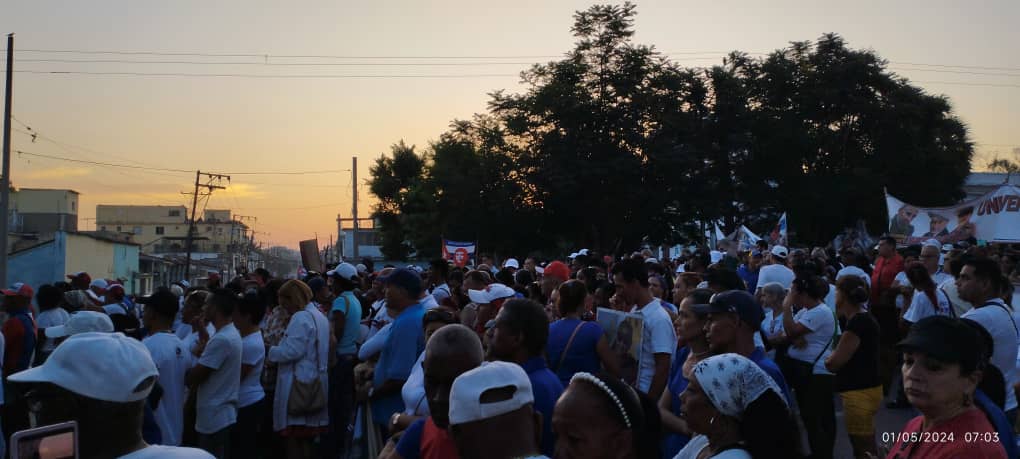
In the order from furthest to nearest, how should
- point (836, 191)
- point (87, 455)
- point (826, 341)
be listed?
1. point (836, 191)
2. point (826, 341)
3. point (87, 455)

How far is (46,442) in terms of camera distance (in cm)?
238

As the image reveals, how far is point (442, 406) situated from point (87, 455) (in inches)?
51.4

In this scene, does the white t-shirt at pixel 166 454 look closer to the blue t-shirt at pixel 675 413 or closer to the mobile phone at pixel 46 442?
the mobile phone at pixel 46 442

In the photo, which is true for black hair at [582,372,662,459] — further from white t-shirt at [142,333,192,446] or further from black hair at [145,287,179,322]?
black hair at [145,287,179,322]

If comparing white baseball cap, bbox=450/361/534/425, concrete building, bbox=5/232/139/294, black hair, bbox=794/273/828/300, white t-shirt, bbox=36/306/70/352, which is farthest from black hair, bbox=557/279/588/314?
concrete building, bbox=5/232/139/294

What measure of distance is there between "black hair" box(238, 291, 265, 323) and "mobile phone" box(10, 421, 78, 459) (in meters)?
5.35

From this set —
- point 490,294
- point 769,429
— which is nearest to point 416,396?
point 769,429

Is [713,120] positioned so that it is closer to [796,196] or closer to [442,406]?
[796,196]

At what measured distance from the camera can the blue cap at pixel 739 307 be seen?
197 inches

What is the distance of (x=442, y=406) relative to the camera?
3.60 metres

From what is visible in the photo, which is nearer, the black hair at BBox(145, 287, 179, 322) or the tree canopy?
the black hair at BBox(145, 287, 179, 322)

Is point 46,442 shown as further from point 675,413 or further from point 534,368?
point 675,413

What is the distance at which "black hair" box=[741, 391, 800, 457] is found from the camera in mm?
3178

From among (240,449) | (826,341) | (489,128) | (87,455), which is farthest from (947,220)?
(489,128)
